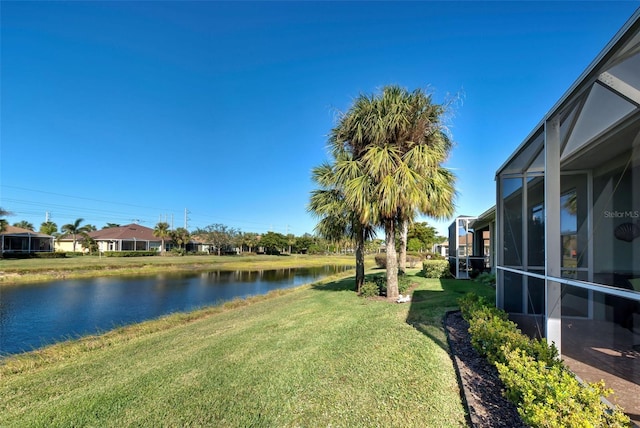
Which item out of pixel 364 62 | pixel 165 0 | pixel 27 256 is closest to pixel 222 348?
pixel 165 0

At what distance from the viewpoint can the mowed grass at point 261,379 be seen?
3.02m

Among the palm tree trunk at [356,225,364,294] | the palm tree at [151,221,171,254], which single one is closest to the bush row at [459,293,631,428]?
the palm tree trunk at [356,225,364,294]

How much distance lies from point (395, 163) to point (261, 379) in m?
6.49

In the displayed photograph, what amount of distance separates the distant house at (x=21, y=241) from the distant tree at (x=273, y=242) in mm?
33799

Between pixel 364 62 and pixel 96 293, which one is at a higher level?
pixel 364 62

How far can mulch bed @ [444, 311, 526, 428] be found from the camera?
2.60 m

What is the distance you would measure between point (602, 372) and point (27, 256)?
155ft

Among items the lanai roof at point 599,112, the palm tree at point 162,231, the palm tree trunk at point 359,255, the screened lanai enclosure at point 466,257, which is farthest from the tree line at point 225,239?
the lanai roof at point 599,112

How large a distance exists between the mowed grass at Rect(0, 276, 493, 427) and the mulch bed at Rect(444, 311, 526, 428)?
12 centimetres

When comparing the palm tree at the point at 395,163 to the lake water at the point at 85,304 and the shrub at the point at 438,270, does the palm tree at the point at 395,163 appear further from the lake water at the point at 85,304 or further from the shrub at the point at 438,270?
the lake water at the point at 85,304

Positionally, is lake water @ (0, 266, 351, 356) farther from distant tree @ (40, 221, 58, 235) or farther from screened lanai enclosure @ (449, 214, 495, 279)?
distant tree @ (40, 221, 58, 235)

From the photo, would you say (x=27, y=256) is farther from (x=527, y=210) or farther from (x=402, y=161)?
(x=527, y=210)

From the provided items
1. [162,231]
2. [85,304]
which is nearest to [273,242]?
[162,231]

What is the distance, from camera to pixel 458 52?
429 inches
